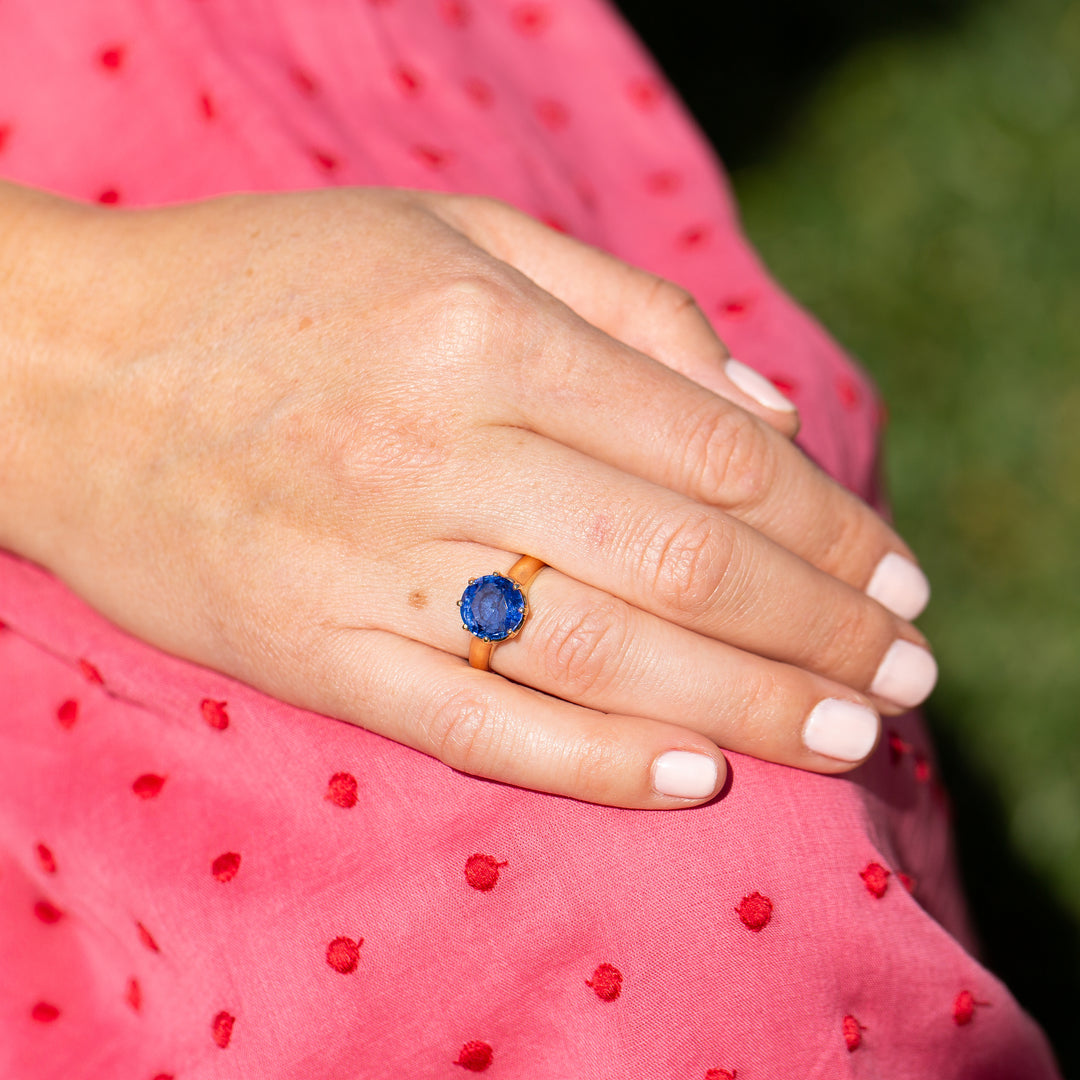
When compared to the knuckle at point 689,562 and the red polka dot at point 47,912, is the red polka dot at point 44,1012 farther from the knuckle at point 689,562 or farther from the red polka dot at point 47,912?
the knuckle at point 689,562

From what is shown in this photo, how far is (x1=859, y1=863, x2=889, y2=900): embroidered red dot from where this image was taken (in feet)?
3.30

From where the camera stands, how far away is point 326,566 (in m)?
1.03

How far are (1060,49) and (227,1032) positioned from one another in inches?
128

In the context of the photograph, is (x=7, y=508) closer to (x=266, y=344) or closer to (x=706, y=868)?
(x=266, y=344)

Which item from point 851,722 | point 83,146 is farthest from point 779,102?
point 851,722

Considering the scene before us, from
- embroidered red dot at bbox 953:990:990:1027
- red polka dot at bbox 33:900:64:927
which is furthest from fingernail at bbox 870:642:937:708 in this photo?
red polka dot at bbox 33:900:64:927

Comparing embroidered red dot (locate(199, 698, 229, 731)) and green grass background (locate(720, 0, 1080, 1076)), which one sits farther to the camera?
green grass background (locate(720, 0, 1080, 1076))

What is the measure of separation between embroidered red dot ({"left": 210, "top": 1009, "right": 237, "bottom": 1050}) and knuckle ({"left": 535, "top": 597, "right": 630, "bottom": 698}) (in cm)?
43

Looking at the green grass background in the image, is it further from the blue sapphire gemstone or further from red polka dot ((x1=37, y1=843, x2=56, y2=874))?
red polka dot ((x1=37, y1=843, x2=56, y2=874))

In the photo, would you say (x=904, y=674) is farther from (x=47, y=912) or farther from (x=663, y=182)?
(x=47, y=912)

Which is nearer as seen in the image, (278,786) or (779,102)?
(278,786)

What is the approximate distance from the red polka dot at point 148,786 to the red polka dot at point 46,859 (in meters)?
0.11

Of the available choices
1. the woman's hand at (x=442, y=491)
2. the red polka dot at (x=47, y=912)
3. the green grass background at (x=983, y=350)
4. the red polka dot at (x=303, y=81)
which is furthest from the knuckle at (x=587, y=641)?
the green grass background at (x=983, y=350)

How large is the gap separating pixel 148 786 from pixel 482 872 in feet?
1.16
